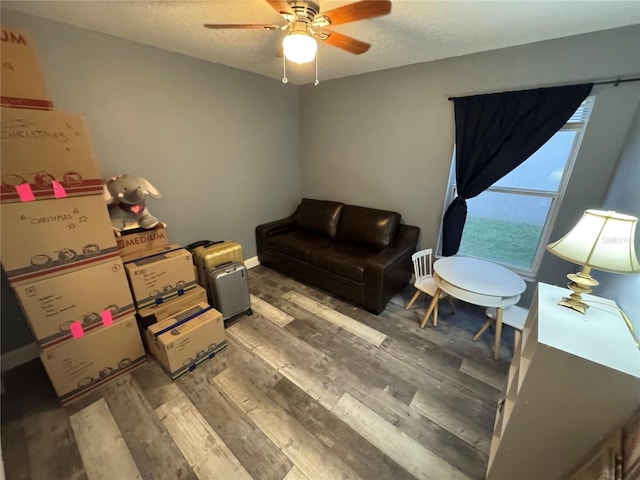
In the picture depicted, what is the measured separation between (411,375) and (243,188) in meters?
2.69

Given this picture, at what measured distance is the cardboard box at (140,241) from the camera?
1.91 m

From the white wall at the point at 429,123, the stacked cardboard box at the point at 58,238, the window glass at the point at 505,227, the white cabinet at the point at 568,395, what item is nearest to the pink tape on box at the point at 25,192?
the stacked cardboard box at the point at 58,238

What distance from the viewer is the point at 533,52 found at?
199cm

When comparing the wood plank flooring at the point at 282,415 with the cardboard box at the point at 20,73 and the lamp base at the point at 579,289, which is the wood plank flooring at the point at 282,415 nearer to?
the lamp base at the point at 579,289

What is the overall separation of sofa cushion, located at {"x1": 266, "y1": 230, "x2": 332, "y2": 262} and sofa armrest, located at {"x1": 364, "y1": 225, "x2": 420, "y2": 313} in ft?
2.53

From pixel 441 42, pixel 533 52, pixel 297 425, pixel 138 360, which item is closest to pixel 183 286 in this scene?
pixel 138 360

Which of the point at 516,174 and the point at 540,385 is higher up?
the point at 516,174

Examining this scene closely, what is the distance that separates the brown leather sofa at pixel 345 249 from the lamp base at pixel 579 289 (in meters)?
1.31

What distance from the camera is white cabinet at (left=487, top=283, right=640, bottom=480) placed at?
2.86ft

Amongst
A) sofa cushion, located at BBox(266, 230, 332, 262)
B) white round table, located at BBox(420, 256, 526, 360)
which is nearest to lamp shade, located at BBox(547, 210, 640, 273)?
white round table, located at BBox(420, 256, 526, 360)

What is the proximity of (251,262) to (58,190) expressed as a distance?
2.20 metres

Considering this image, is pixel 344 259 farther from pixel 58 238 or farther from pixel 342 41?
pixel 58 238

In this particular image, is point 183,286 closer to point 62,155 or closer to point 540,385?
point 62,155

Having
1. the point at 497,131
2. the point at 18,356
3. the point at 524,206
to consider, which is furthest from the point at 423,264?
the point at 18,356
